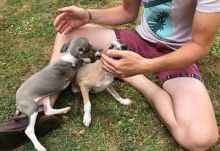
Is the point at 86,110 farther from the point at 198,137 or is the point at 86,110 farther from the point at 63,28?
the point at 198,137

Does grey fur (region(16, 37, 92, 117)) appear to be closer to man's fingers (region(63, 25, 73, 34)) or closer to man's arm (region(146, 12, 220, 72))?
man's fingers (region(63, 25, 73, 34))

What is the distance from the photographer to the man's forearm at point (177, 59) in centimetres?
335

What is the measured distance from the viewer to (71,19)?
402cm

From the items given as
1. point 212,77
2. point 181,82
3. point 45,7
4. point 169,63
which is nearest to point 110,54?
point 169,63

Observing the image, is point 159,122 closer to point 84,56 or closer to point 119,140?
point 119,140

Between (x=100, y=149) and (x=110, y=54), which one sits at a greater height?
(x=110, y=54)

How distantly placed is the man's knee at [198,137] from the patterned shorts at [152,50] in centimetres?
51

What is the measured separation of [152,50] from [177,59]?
56cm

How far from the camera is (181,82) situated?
12.1ft

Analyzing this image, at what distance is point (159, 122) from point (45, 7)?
2.33 meters

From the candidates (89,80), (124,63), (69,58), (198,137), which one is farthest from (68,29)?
(198,137)

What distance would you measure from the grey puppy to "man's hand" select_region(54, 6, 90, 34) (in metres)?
0.22

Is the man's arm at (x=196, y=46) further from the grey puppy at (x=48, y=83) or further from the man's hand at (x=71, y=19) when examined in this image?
the man's hand at (x=71, y=19)

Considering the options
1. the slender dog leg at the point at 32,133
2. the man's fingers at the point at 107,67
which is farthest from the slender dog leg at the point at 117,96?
the slender dog leg at the point at 32,133
